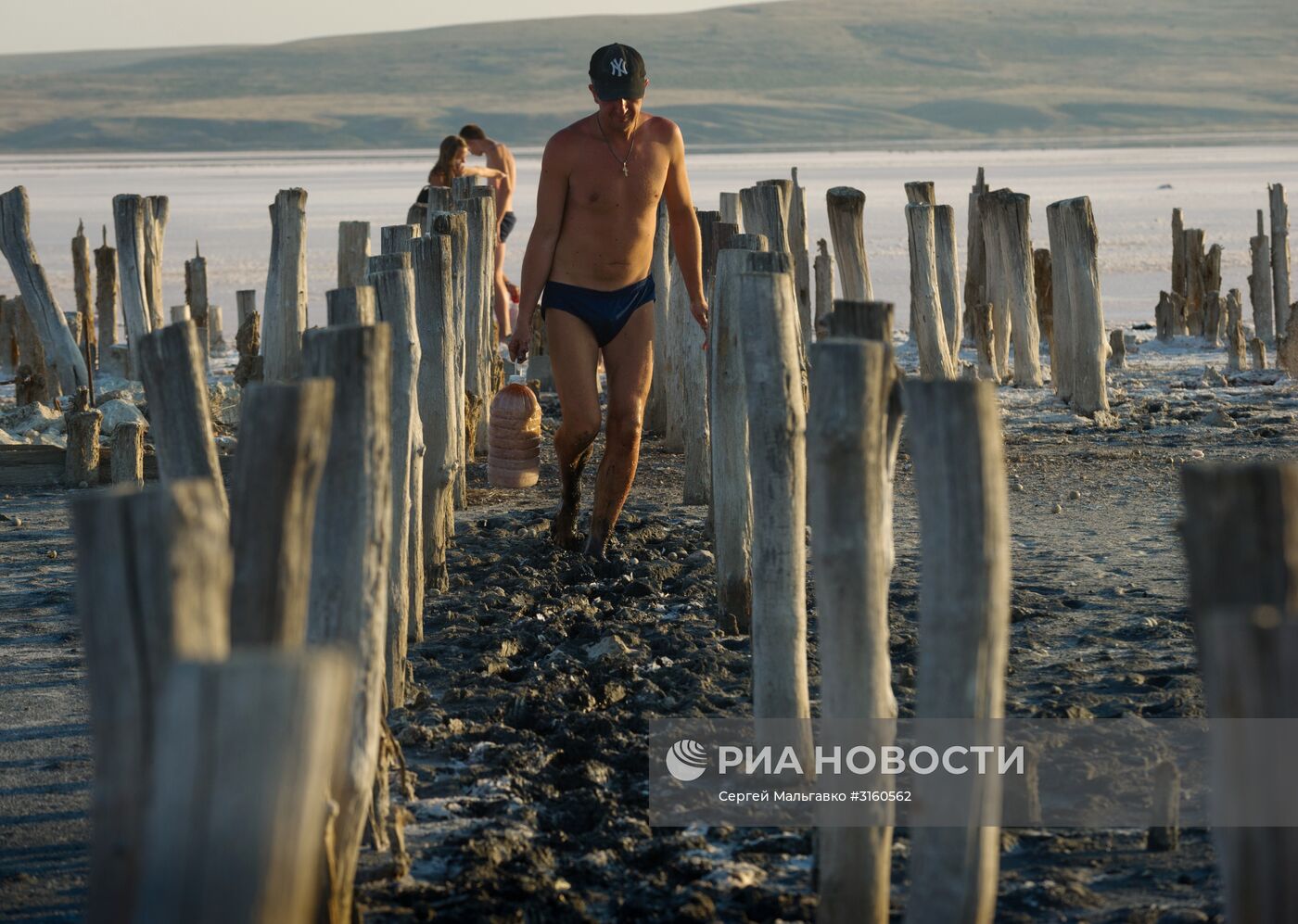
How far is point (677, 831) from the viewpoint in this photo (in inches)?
165

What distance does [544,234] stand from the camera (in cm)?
652

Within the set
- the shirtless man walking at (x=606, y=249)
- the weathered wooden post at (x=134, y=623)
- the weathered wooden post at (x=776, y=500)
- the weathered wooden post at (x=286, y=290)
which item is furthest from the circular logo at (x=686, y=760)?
the weathered wooden post at (x=286, y=290)

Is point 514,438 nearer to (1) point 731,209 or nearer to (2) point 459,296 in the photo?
(2) point 459,296

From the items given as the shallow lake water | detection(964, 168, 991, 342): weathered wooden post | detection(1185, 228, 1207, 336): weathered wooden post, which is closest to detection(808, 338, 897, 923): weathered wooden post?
detection(964, 168, 991, 342): weathered wooden post

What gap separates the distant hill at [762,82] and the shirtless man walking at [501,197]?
67.0 metres

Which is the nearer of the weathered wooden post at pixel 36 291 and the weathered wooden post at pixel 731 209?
the weathered wooden post at pixel 731 209

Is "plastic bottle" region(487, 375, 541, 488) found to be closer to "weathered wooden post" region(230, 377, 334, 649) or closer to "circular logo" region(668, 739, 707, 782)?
"circular logo" region(668, 739, 707, 782)

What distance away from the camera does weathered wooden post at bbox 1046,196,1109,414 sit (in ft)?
31.5

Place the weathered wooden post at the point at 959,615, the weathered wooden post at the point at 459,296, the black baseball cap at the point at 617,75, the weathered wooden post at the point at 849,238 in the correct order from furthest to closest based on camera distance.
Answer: the weathered wooden post at the point at 849,238
the weathered wooden post at the point at 459,296
the black baseball cap at the point at 617,75
the weathered wooden post at the point at 959,615

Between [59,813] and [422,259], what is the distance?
2681 millimetres

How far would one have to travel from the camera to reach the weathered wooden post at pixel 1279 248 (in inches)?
501

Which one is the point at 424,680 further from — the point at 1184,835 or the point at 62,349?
the point at 62,349

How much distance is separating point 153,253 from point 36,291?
3.10ft

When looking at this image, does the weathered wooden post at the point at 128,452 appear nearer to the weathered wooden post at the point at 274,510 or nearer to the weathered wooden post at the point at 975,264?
the weathered wooden post at the point at 274,510
